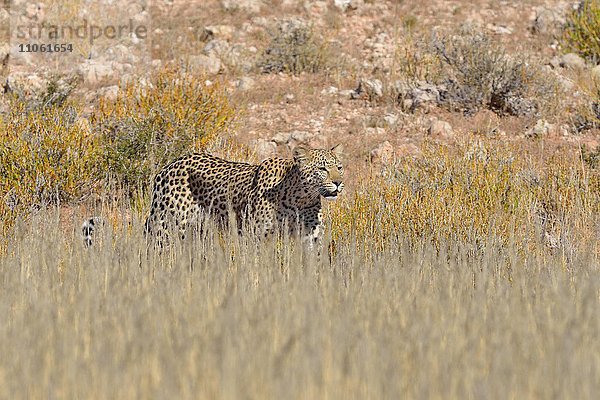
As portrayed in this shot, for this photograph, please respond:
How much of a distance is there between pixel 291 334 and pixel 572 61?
443 inches

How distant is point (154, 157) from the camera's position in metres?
10.2

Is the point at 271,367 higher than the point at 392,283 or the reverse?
higher

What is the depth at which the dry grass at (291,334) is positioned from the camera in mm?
3477

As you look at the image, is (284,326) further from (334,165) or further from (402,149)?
(402,149)

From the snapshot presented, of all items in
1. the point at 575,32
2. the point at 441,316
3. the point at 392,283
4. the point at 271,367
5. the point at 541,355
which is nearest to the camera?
the point at 271,367

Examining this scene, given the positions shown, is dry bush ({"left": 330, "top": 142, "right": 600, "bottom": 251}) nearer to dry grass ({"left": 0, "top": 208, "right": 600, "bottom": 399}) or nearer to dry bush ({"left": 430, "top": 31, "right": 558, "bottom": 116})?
dry grass ({"left": 0, "top": 208, "right": 600, "bottom": 399})

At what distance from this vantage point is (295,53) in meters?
14.1

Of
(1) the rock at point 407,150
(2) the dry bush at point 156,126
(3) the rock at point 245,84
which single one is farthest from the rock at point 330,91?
(2) the dry bush at point 156,126

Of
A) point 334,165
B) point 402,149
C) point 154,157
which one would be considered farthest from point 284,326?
point 402,149

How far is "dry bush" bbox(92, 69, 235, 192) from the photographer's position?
10070 millimetres

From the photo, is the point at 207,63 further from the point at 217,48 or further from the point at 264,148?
the point at 264,148

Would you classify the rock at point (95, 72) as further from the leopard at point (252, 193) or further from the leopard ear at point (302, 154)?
the leopard ear at point (302, 154)

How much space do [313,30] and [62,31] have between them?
422 cm

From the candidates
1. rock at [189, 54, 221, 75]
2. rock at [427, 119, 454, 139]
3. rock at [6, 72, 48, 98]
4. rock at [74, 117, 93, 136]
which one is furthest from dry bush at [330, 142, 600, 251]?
rock at [189, 54, 221, 75]
